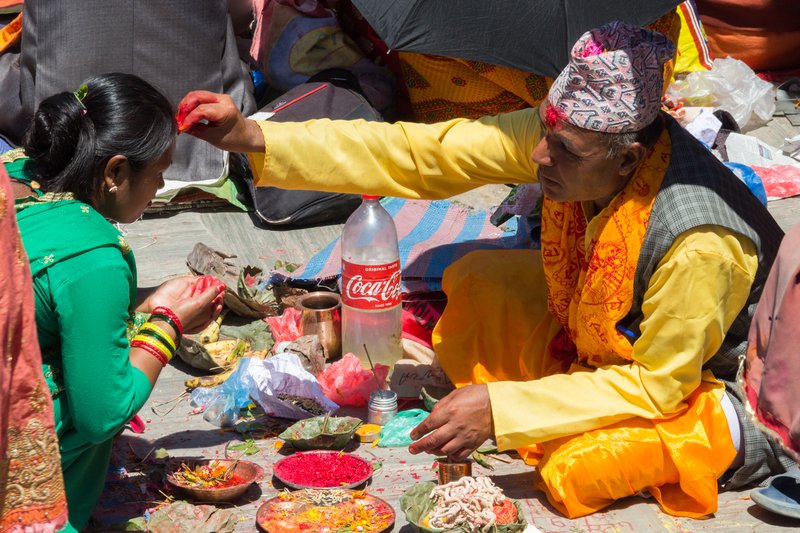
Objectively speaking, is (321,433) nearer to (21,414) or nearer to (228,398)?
(228,398)

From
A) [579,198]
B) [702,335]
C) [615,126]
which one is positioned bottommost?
[702,335]

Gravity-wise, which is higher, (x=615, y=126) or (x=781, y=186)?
(x=615, y=126)

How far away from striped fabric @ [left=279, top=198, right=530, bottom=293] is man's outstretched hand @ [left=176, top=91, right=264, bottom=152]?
1262 mm

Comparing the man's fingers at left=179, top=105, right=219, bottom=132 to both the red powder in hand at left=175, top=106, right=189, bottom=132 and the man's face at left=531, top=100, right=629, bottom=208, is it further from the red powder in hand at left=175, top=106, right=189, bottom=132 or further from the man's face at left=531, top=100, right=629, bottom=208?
the man's face at left=531, top=100, right=629, bottom=208

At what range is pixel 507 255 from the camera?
427cm

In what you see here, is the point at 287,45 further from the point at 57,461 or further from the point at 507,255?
the point at 57,461

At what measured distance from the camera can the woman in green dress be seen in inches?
108

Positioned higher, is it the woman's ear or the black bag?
the woman's ear

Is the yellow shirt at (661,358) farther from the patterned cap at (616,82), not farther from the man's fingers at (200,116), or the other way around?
the patterned cap at (616,82)

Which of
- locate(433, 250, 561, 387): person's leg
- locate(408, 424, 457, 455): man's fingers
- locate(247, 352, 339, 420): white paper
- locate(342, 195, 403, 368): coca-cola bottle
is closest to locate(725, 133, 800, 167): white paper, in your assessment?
locate(433, 250, 561, 387): person's leg

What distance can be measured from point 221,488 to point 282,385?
2.04 ft

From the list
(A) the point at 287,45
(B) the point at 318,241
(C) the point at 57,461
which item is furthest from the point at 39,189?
(A) the point at 287,45

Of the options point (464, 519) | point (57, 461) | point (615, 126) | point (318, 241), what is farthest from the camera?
point (318, 241)

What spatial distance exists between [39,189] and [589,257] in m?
1.82
